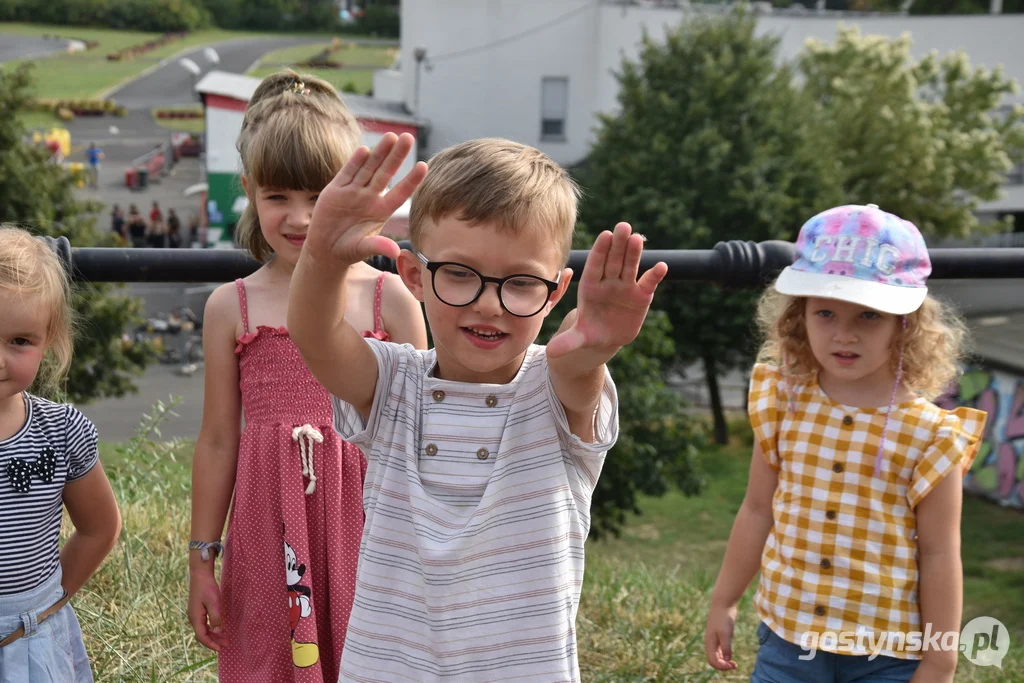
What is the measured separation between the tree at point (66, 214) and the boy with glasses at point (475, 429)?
14.4m

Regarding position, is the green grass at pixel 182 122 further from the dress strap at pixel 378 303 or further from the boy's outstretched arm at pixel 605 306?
the boy's outstretched arm at pixel 605 306

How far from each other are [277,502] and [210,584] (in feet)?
0.74

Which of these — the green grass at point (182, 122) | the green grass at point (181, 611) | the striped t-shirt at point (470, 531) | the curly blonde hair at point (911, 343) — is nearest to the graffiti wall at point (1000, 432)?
the green grass at point (181, 611)

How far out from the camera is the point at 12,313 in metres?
1.93

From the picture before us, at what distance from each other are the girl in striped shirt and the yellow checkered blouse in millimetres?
1404

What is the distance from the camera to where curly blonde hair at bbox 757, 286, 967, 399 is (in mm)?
2342

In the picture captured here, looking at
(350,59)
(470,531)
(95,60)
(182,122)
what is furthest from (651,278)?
(95,60)

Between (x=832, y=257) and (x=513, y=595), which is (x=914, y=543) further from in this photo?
(x=513, y=595)

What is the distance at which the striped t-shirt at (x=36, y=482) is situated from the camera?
193 centimetres

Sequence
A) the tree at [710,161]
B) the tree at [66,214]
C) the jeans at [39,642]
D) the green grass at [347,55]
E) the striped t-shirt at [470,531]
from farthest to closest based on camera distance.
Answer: the green grass at [347,55] < the tree at [710,161] < the tree at [66,214] < the jeans at [39,642] < the striped t-shirt at [470,531]

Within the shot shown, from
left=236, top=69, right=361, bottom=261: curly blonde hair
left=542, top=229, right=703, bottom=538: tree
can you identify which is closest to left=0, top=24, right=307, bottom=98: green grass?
Result: left=542, top=229, right=703, bottom=538: tree

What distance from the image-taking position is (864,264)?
2.28 metres

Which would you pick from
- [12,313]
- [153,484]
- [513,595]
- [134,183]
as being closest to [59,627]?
[12,313]

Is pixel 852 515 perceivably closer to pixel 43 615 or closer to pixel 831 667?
pixel 831 667
